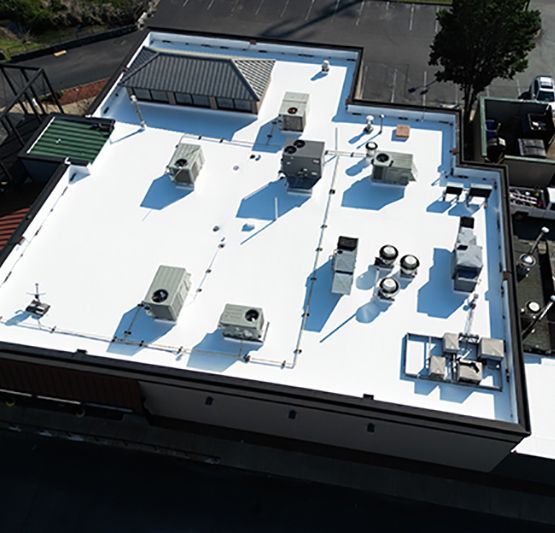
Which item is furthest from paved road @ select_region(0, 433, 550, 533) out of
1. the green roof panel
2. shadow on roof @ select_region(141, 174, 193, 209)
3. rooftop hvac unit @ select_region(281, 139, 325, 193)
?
the green roof panel

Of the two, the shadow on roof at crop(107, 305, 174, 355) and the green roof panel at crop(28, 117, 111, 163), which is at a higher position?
the green roof panel at crop(28, 117, 111, 163)

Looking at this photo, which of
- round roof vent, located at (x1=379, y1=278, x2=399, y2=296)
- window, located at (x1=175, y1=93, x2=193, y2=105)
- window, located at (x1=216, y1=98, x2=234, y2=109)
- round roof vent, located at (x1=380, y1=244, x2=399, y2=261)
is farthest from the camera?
window, located at (x1=175, y1=93, x2=193, y2=105)

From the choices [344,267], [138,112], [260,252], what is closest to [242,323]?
[260,252]

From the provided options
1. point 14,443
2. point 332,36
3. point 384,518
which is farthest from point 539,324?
point 332,36

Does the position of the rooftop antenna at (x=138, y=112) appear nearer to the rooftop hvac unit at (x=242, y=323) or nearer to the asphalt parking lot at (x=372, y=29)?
the rooftop hvac unit at (x=242, y=323)

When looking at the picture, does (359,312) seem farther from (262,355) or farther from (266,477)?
(266,477)

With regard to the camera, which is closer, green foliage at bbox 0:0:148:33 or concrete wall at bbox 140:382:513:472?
concrete wall at bbox 140:382:513:472

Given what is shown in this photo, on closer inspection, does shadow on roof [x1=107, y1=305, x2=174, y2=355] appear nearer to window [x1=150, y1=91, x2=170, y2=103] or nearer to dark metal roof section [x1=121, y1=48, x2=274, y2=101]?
dark metal roof section [x1=121, y1=48, x2=274, y2=101]
